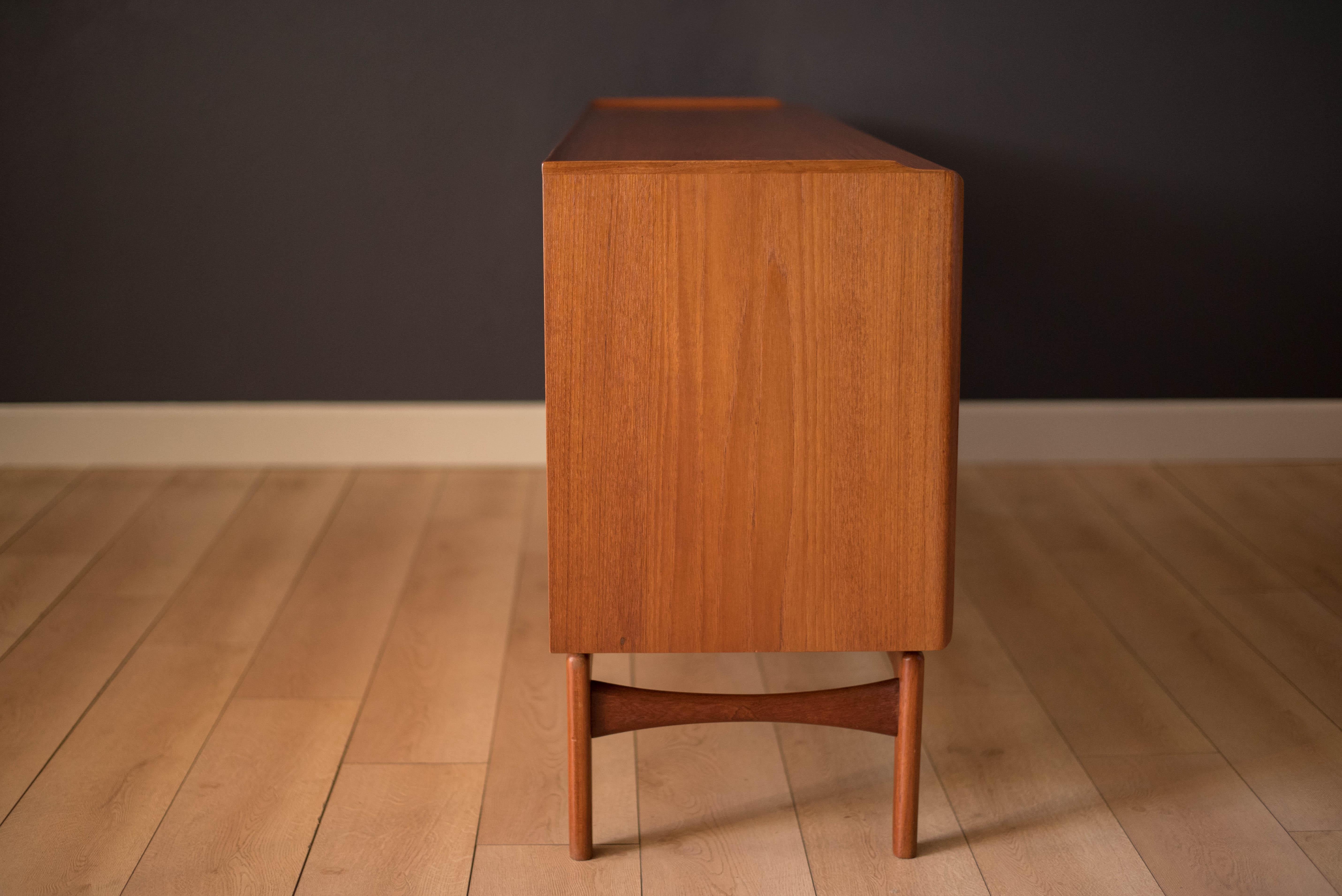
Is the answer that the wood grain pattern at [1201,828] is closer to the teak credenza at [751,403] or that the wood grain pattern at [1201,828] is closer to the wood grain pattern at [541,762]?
the teak credenza at [751,403]

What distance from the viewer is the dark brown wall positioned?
2.20 metres

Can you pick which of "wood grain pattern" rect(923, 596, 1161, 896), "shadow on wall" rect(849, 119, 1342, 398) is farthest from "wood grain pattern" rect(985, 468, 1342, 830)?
"shadow on wall" rect(849, 119, 1342, 398)

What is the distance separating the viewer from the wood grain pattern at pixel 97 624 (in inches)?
52.6

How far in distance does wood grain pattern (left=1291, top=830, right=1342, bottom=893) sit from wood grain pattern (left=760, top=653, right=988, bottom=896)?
0.33 meters

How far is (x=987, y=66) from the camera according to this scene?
221cm

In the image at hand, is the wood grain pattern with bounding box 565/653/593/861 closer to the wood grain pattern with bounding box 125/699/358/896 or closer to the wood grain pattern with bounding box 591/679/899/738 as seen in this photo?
the wood grain pattern with bounding box 591/679/899/738

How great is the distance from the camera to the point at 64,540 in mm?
1940

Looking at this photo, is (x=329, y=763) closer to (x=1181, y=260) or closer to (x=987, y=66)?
(x=987, y=66)

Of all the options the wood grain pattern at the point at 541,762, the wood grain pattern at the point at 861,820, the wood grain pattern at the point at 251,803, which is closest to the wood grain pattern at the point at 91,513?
the wood grain pattern at the point at 251,803

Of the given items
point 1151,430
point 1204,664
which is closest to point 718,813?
point 1204,664

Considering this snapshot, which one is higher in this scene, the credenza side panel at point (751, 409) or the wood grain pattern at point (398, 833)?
the credenza side panel at point (751, 409)

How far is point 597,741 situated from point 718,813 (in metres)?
0.21

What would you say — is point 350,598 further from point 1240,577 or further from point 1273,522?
point 1273,522

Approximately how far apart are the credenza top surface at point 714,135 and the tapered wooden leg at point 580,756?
47 cm
